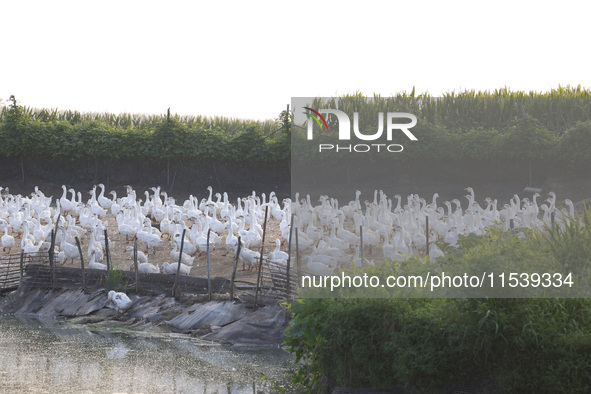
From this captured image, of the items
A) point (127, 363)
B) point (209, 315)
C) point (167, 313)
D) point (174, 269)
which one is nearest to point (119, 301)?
point (167, 313)

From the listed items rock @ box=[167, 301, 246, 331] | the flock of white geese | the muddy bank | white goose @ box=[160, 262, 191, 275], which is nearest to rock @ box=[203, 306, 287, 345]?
the muddy bank

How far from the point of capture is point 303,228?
18375mm

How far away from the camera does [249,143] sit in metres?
29.0

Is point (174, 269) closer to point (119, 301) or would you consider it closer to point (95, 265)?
point (119, 301)

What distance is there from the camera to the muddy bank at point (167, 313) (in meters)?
13.5

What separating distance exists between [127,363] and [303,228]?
24.6ft

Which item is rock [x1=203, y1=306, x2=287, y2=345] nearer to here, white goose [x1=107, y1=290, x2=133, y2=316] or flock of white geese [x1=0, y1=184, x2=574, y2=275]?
flock of white geese [x1=0, y1=184, x2=574, y2=275]

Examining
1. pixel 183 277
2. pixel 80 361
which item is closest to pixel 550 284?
pixel 80 361

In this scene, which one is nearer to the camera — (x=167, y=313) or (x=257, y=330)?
(x=257, y=330)

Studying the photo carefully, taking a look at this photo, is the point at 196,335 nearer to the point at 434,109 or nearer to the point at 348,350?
the point at 348,350

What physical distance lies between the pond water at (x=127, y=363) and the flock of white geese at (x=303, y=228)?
258cm

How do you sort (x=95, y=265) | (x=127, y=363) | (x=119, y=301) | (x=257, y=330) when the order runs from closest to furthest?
1. (x=127, y=363)
2. (x=257, y=330)
3. (x=119, y=301)
4. (x=95, y=265)

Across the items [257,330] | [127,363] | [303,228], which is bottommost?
[127,363]

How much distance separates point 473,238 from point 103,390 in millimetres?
5053
